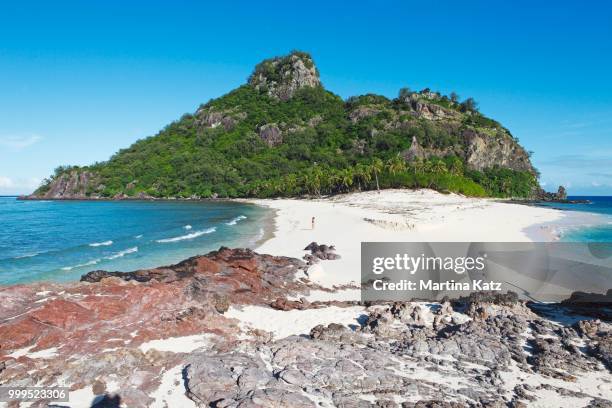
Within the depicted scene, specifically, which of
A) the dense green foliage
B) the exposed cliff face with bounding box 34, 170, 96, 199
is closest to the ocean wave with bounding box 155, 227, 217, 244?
the dense green foliage

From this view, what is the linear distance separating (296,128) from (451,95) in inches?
3084

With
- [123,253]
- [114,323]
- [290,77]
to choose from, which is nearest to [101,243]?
[123,253]

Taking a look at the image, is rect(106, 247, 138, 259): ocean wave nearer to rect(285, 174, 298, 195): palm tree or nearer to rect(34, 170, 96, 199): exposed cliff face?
rect(285, 174, 298, 195): palm tree

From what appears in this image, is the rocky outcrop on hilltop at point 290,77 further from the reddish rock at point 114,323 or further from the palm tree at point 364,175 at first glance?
the reddish rock at point 114,323

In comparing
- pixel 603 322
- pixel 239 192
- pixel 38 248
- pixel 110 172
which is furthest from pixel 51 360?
pixel 110 172

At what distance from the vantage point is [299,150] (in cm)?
14038

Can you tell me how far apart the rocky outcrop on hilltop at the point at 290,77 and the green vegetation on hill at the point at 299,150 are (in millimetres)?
7910

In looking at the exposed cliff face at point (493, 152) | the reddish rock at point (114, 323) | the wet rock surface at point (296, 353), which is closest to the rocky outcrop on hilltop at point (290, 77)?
the exposed cliff face at point (493, 152)

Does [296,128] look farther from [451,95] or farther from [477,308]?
[477,308]

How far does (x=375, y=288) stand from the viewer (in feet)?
52.7

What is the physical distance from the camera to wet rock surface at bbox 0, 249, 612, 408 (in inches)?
307

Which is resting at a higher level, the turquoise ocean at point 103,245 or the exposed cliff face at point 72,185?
the exposed cliff face at point 72,185

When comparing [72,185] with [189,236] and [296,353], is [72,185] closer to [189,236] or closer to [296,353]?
[189,236]

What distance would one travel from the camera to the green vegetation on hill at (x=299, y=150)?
121 m
